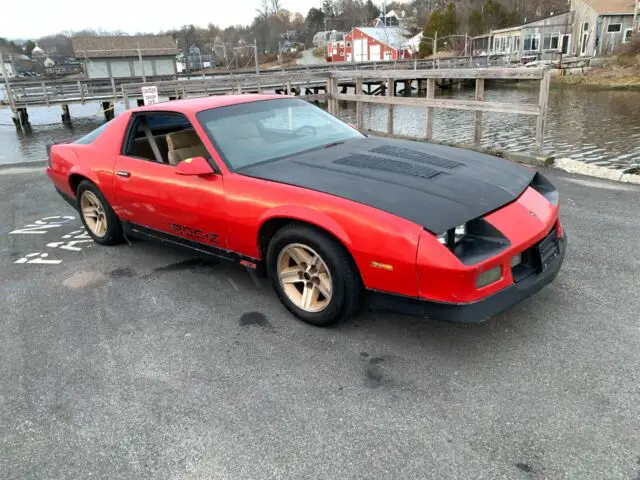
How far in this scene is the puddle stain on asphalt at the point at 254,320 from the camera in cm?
348

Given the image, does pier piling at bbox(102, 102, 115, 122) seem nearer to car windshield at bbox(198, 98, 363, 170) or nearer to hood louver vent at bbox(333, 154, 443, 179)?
car windshield at bbox(198, 98, 363, 170)

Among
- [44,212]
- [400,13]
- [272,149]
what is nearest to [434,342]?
[272,149]

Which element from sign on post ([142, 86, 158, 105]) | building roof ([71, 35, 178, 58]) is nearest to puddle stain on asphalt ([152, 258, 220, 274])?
sign on post ([142, 86, 158, 105])

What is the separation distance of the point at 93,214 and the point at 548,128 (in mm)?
16495

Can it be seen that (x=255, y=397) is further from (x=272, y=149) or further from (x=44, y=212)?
(x=44, y=212)

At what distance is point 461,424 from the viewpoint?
2.42 m

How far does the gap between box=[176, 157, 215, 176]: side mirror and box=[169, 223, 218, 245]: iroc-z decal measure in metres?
0.48

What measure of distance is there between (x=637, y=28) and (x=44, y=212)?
52.3 metres

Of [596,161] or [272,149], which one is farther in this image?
[596,161]

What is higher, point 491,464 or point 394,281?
point 394,281

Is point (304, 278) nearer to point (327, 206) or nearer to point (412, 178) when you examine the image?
point (327, 206)

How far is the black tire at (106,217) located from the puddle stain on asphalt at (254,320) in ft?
6.74

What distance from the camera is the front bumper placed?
2.73m

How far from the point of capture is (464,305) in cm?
271
